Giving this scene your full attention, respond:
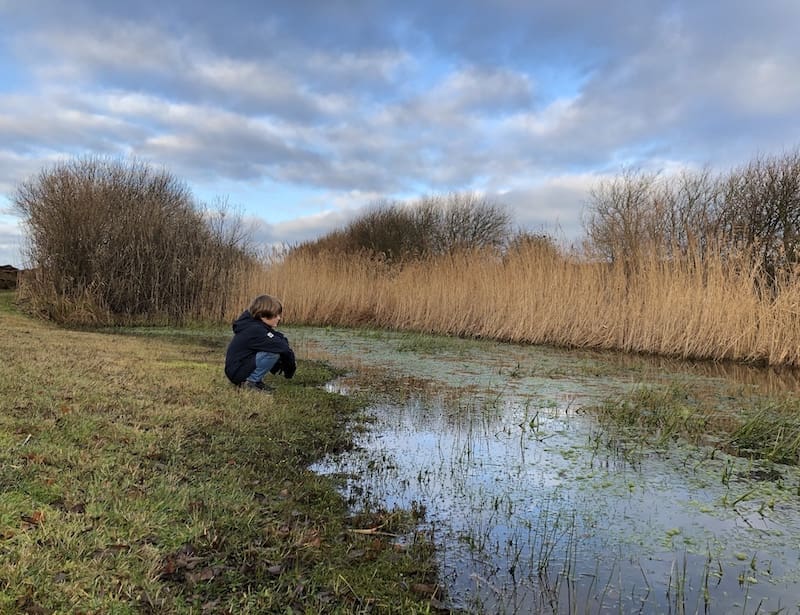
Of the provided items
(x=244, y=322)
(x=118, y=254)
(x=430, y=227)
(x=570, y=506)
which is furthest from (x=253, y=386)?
(x=430, y=227)

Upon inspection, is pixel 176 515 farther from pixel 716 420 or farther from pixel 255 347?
pixel 716 420

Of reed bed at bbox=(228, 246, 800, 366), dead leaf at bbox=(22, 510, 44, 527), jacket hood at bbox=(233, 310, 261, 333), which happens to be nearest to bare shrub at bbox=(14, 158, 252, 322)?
reed bed at bbox=(228, 246, 800, 366)

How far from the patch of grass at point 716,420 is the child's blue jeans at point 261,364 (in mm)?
3171

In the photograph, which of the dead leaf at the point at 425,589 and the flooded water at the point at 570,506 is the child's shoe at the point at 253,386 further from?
the dead leaf at the point at 425,589

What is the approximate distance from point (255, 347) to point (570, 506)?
129 inches

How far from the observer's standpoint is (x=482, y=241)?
108ft

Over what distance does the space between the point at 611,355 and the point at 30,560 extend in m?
9.34

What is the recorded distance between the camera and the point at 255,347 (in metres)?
5.30

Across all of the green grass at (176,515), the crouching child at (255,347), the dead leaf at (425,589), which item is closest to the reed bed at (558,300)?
the crouching child at (255,347)

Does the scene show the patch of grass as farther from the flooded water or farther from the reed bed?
the reed bed

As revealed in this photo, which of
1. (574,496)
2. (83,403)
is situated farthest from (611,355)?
(83,403)

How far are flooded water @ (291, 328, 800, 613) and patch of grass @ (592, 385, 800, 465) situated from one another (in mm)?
236

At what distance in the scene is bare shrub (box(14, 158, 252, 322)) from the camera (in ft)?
45.6

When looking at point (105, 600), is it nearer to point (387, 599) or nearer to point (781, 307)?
point (387, 599)
